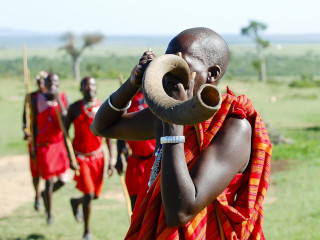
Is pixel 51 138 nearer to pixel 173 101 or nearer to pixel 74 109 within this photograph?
pixel 74 109

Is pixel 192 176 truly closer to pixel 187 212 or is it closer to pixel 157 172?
pixel 187 212

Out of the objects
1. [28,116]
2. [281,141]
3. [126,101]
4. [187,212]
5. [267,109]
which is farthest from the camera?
[267,109]

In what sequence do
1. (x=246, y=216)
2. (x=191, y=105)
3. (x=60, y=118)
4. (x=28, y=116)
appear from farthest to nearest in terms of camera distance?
(x=28, y=116)
(x=60, y=118)
(x=246, y=216)
(x=191, y=105)

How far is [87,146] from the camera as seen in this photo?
285 inches

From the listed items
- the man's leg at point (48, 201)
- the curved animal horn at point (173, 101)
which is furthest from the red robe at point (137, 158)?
the curved animal horn at point (173, 101)

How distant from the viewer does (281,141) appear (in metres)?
13.9

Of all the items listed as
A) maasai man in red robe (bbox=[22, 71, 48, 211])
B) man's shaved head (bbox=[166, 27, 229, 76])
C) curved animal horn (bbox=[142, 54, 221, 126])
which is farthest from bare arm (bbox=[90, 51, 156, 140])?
maasai man in red robe (bbox=[22, 71, 48, 211])

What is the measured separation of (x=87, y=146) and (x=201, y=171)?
5.10m

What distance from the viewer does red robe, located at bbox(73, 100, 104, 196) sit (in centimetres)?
708

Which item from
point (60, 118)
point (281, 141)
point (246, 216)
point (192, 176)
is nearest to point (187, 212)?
point (192, 176)

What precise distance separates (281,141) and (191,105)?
12.3 m

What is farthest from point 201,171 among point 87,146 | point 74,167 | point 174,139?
point 87,146

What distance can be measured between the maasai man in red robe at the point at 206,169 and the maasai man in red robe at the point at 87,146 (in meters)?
4.58

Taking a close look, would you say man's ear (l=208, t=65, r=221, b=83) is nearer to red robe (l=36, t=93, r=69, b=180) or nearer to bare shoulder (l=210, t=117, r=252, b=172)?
bare shoulder (l=210, t=117, r=252, b=172)
